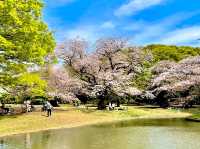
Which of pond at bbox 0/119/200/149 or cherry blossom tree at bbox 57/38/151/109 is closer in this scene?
pond at bbox 0/119/200/149

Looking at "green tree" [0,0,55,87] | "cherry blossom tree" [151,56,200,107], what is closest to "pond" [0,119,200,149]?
"green tree" [0,0,55,87]

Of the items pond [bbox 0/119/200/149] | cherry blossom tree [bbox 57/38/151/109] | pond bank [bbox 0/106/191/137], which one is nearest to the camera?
pond [bbox 0/119/200/149]

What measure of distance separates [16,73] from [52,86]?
899 inches

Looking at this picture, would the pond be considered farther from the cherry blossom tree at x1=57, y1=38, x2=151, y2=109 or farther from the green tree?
the cherry blossom tree at x1=57, y1=38, x2=151, y2=109

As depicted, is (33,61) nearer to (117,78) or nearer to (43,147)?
(43,147)

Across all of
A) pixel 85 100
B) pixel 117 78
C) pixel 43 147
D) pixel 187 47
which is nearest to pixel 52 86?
pixel 117 78

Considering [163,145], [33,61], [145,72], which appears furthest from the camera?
[145,72]

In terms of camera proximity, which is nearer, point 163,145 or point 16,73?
point 163,145

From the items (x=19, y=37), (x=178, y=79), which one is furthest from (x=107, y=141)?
(x=178, y=79)

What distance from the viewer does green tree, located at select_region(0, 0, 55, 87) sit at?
78.5 feet

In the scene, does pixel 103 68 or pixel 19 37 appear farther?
pixel 103 68

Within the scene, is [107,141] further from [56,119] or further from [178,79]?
[178,79]

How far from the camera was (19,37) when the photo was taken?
25312 millimetres

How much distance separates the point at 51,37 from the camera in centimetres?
2758
